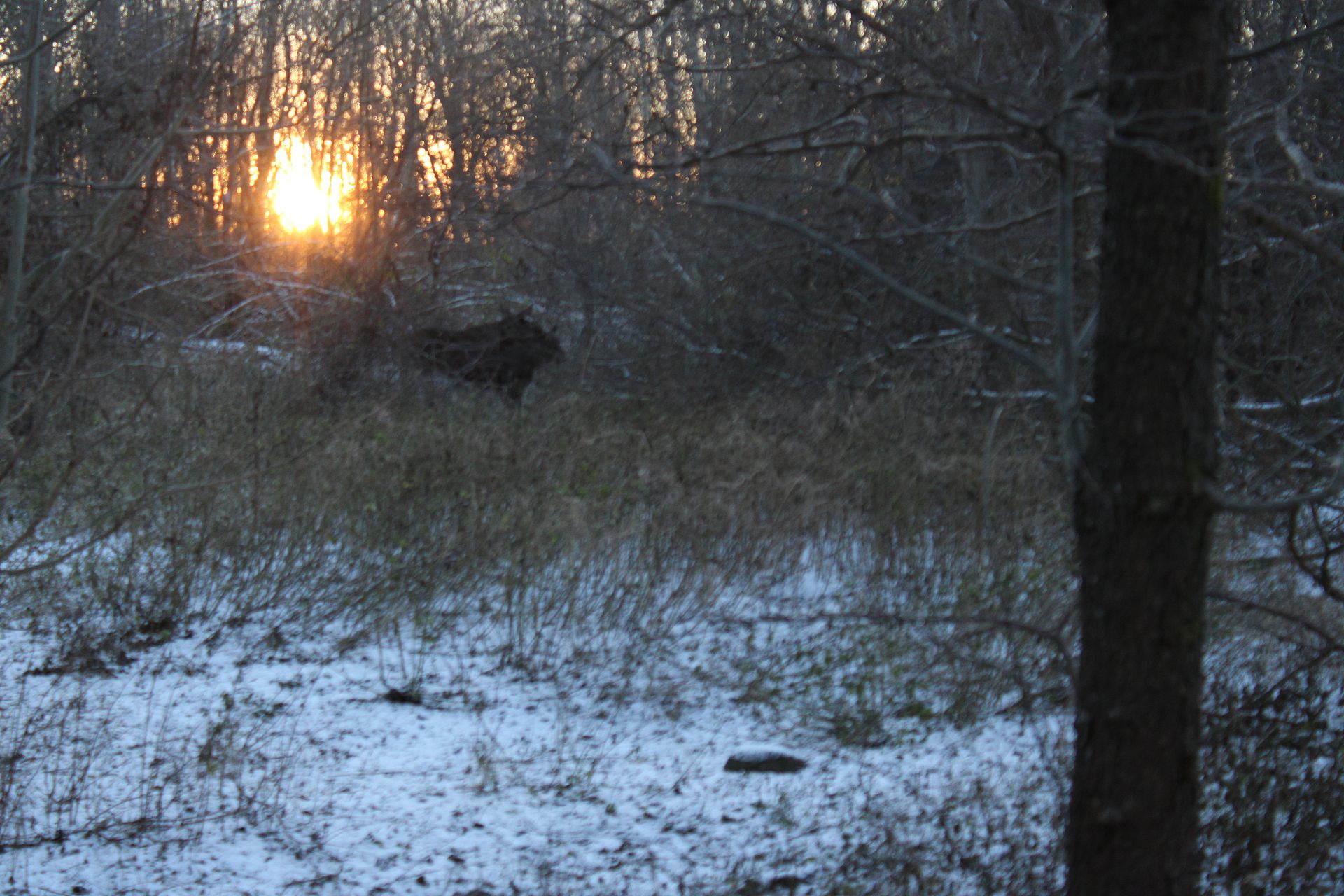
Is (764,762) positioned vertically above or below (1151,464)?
below

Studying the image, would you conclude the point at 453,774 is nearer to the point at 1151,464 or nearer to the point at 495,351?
the point at 1151,464

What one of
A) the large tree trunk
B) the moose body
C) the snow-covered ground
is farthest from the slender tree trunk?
the moose body

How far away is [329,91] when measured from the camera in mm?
16453

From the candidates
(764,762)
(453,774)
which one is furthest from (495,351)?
(764,762)

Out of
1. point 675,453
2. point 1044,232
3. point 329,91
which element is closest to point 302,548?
point 675,453

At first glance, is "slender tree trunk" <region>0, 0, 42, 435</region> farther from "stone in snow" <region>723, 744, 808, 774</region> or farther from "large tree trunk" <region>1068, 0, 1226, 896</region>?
"stone in snow" <region>723, 744, 808, 774</region>

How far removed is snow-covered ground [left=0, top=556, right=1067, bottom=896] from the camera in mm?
3857

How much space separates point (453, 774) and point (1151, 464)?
3255 millimetres

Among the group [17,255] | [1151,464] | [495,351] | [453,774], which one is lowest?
[453,774]

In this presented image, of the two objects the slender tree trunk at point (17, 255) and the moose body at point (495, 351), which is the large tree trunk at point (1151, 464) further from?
the moose body at point (495, 351)

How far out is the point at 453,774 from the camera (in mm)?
4715

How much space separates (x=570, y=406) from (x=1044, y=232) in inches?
173

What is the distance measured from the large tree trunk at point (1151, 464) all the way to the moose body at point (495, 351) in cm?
912

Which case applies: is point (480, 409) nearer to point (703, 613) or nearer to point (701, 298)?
point (701, 298)
